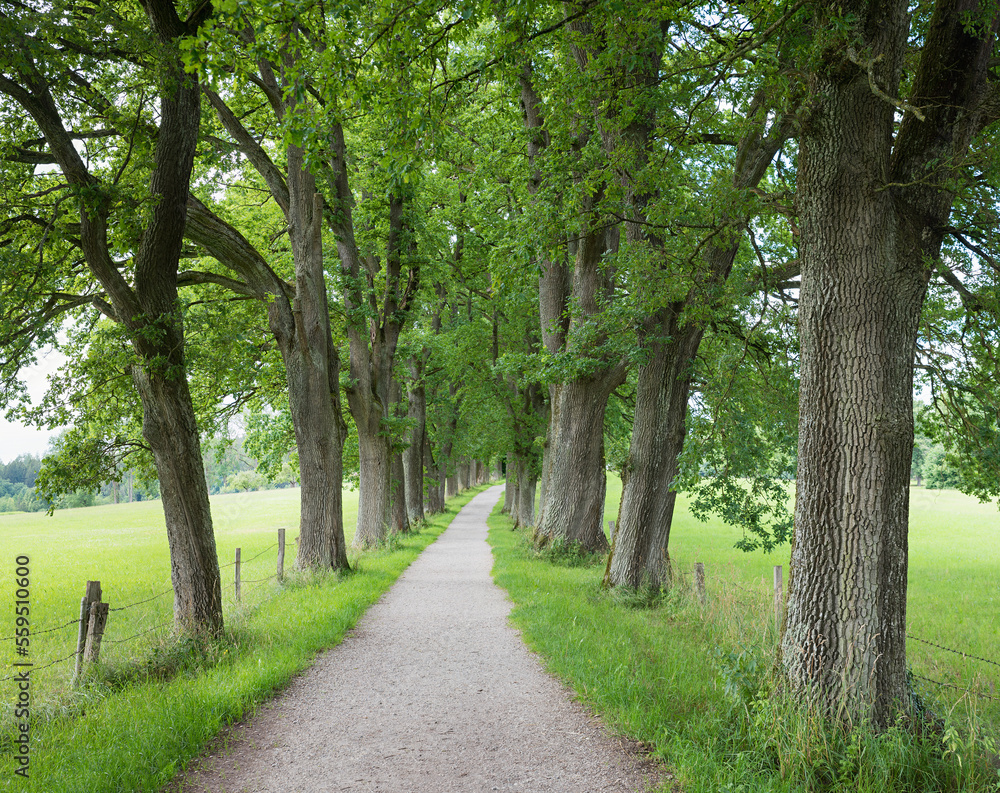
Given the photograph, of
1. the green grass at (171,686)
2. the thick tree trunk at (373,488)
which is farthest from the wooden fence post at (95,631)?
the thick tree trunk at (373,488)

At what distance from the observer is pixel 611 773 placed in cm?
425

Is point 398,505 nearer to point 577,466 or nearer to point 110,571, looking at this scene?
point 577,466

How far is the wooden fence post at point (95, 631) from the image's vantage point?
6.16 meters

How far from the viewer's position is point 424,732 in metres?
5.07

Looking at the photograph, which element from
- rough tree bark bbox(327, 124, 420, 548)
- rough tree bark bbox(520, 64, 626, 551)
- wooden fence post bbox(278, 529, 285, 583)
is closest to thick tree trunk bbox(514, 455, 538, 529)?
rough tree bark bbox(327, 124, 420, 548)

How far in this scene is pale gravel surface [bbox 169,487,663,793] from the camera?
13.8ft

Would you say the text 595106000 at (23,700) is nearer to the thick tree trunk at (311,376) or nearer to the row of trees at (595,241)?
the row of trees at (595,241)

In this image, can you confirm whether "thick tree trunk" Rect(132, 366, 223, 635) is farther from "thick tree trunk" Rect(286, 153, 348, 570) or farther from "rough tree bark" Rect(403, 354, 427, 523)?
"rough tree bark" Rect(403, 354, 427, 523)

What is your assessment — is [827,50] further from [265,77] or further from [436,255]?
[436,255]

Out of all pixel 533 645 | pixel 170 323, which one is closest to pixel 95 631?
pixel 170 323

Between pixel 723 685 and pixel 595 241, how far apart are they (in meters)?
10.2

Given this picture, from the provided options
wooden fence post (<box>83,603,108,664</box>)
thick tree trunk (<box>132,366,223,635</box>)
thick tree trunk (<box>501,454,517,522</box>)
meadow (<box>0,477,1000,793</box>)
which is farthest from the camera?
thick tree trunk (<box>501,454,517,522</box>)

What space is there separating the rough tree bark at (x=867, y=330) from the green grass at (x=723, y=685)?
338 mm

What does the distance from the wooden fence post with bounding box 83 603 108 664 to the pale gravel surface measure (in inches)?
80.3
